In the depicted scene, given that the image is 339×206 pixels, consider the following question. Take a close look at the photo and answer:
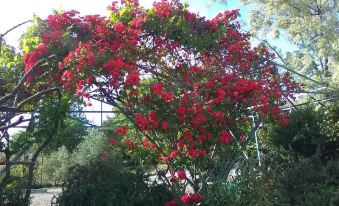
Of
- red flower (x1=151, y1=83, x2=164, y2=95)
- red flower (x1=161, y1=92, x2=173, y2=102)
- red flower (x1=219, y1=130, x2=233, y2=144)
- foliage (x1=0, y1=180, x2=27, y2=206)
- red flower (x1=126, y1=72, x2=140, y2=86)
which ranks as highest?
red flower (x1=126, y1=72, x2=140, y2=86)

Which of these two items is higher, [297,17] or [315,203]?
[297,17]

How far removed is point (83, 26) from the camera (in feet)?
17.1

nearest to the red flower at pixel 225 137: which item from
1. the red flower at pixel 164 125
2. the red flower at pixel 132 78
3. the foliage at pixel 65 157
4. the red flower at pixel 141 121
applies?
the red flower at pixel 164 125

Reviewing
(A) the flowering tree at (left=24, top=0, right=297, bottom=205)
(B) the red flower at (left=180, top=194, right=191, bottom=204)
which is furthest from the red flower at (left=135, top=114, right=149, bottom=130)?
(B) the red flower at (left=180, top=194, right=191, bottom=204)

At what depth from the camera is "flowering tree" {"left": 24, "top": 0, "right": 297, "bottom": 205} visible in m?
4.76

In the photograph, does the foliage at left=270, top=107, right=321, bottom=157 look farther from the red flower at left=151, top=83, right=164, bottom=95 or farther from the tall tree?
the tall tree

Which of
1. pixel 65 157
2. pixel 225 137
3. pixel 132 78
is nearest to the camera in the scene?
pixel 132 78

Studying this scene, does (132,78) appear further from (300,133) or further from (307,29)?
(307,29)

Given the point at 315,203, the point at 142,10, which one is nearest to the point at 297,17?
the point at 142,10

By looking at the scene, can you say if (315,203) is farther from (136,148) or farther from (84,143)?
(84,143)

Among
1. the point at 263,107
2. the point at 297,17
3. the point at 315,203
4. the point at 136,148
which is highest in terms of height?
the point at 297,17

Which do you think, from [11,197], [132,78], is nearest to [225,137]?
[132,78]

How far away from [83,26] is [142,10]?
2.55 ft

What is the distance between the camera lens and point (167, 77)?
5402 millimetres
